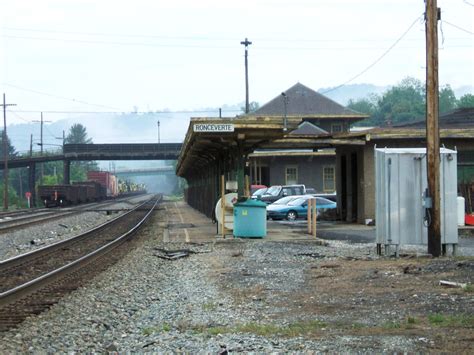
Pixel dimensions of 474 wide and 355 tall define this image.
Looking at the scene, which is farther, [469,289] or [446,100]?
[446,100]

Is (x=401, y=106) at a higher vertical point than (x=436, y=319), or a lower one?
higher

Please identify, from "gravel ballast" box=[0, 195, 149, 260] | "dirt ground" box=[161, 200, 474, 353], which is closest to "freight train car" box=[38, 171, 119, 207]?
"gravel ballast" box=[0, 195, 149, 260]

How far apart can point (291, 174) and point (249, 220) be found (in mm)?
28020

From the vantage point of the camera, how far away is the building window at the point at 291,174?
4825 centimetres

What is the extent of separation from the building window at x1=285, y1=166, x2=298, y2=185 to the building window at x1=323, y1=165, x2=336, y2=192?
6.61 feet

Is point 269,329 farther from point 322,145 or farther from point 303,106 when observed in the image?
point 303,106

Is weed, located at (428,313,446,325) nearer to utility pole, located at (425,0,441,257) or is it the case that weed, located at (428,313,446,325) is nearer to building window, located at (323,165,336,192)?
utility pole, located at (425,0,441,257)

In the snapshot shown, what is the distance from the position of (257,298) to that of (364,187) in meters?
17.8

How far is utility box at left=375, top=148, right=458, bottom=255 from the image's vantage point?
15156 mm

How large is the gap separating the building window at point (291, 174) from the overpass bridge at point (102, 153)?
30744mm

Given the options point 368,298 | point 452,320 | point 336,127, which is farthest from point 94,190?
point 452,320

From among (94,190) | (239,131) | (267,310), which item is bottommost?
(267,310)

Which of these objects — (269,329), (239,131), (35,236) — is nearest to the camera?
(269,329)

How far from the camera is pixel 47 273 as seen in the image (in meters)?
14.1
